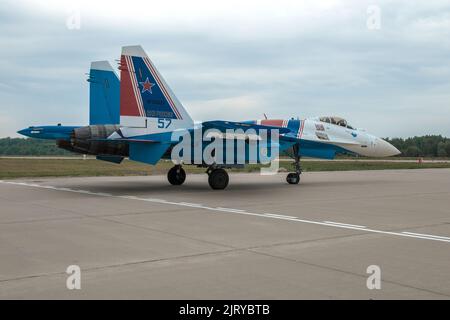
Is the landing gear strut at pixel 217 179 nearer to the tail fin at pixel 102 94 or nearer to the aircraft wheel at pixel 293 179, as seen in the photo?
the aircraft wheel at pixel 293 179

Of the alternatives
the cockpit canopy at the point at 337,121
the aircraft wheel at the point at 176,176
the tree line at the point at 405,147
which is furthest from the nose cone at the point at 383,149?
the tree line at the point at 405,147

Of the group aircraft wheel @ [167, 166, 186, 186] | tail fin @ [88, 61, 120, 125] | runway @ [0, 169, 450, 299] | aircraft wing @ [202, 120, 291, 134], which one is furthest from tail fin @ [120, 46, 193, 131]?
runway @ [0, 169, 450, 299]

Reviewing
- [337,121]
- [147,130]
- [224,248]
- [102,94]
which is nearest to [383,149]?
[337,121]

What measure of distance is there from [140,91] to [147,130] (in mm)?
1280

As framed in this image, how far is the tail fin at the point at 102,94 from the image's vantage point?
58.7ft

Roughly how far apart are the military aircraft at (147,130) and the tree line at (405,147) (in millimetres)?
51933

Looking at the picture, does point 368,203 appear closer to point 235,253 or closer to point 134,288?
point 235,253

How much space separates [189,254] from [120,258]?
87cm

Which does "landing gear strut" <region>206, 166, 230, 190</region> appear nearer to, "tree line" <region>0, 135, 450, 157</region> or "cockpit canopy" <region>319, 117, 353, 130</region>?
"cockpit canopy" <region>319, 117, 353, 130</region>

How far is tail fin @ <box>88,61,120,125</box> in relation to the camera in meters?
17.9

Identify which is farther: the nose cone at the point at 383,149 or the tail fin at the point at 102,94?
the nose cone at the point at 383,149

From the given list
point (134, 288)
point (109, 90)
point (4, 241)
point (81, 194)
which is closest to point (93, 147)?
point (81, 194)

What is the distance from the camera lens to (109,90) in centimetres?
1802

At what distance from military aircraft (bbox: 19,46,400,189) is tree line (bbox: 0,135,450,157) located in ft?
170
